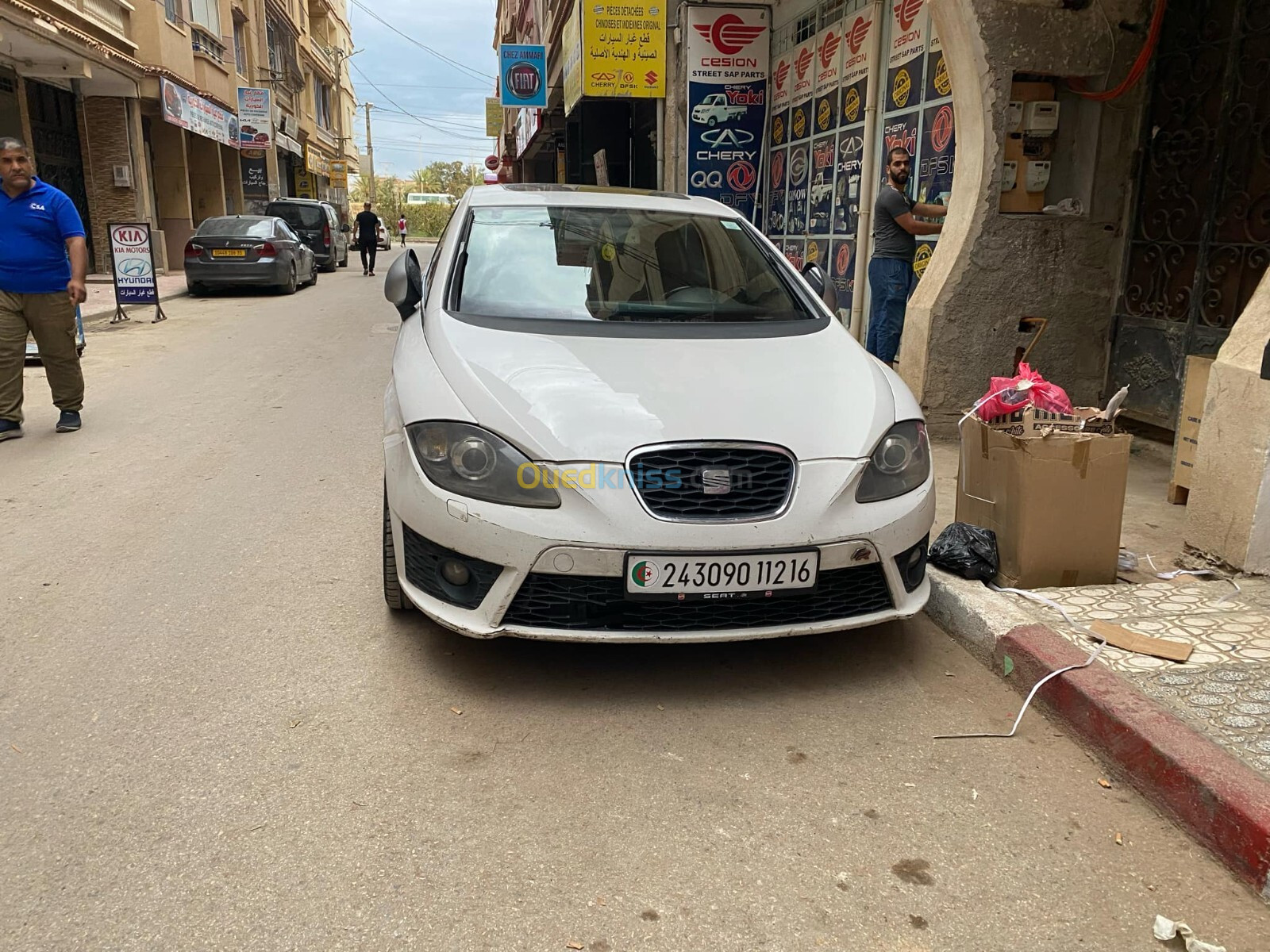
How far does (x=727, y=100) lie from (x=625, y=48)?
2293 millimetres

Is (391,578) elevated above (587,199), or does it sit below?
below

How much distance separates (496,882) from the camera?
7.93 ft

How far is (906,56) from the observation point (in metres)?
8.73

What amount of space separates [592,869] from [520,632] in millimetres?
928

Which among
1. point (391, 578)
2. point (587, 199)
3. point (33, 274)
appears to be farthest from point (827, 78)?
point (391, 578)

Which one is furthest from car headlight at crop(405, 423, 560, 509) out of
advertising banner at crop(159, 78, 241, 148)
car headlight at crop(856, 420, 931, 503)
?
advertising banner at crop(159, 78, 241, 148)

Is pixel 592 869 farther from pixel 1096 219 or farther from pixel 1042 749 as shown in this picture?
pixel 1096 219

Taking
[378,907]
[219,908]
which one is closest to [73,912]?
[219,908]

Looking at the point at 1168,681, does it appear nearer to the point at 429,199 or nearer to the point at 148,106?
the point at 148,106

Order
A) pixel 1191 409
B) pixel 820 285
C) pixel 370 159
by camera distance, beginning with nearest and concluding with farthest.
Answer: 1. pixel 820 285
2. pixel 1191 409
3. pixel 370 159

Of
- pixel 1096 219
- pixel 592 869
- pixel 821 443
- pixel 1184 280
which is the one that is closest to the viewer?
pixel 592 869

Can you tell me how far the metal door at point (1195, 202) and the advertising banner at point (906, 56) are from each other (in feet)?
7.85

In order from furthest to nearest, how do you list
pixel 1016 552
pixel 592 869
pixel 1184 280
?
pixel 1184 280 < pixel 1016 552 < pixel 592 869

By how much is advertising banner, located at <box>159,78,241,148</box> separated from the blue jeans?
2037 centimetres
